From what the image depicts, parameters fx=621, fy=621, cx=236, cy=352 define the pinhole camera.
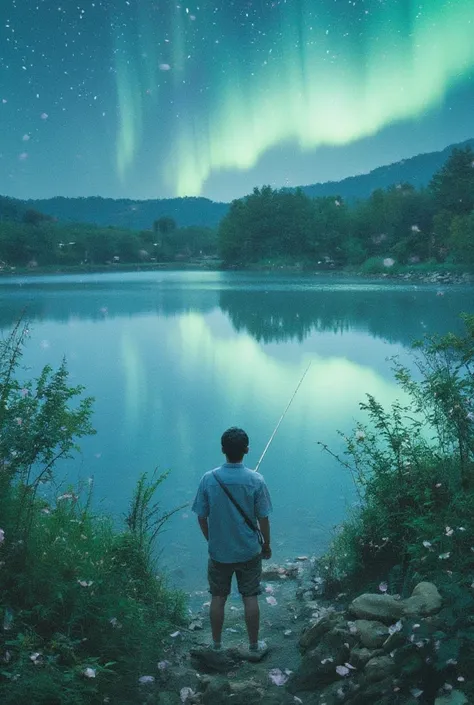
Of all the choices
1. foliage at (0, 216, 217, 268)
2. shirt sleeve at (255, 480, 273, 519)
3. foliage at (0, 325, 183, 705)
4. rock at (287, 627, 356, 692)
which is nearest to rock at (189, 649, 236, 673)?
foliage at (0, 325, 183, 705)

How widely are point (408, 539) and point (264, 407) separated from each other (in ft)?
27.5

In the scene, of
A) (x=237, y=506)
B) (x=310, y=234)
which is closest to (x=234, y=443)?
(x=237, y=506)

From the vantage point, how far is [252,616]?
422 centimetres

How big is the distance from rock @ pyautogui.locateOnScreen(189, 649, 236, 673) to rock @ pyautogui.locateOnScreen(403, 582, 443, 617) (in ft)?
4.30

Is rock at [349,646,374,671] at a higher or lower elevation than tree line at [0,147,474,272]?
lower

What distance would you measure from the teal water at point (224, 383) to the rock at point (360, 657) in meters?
2.70

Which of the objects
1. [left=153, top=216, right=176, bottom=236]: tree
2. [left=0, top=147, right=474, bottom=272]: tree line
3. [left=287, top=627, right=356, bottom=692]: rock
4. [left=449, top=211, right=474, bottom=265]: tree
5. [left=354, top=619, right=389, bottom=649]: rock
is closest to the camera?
[left=354, top=619, right=389, bottom=649]: rock

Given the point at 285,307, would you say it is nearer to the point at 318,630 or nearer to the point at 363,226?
the point at 318,630

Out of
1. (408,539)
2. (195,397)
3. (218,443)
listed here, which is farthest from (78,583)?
(195,397)

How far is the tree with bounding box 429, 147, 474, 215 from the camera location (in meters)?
58.1

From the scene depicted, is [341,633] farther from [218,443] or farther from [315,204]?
[315,204]

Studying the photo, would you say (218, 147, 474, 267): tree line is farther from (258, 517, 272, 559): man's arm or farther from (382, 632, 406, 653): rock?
(382, 632, 406, 653): rock

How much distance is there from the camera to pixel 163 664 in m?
4.02

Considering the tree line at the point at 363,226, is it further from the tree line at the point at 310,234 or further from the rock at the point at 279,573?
the rock at the point at 279,573
